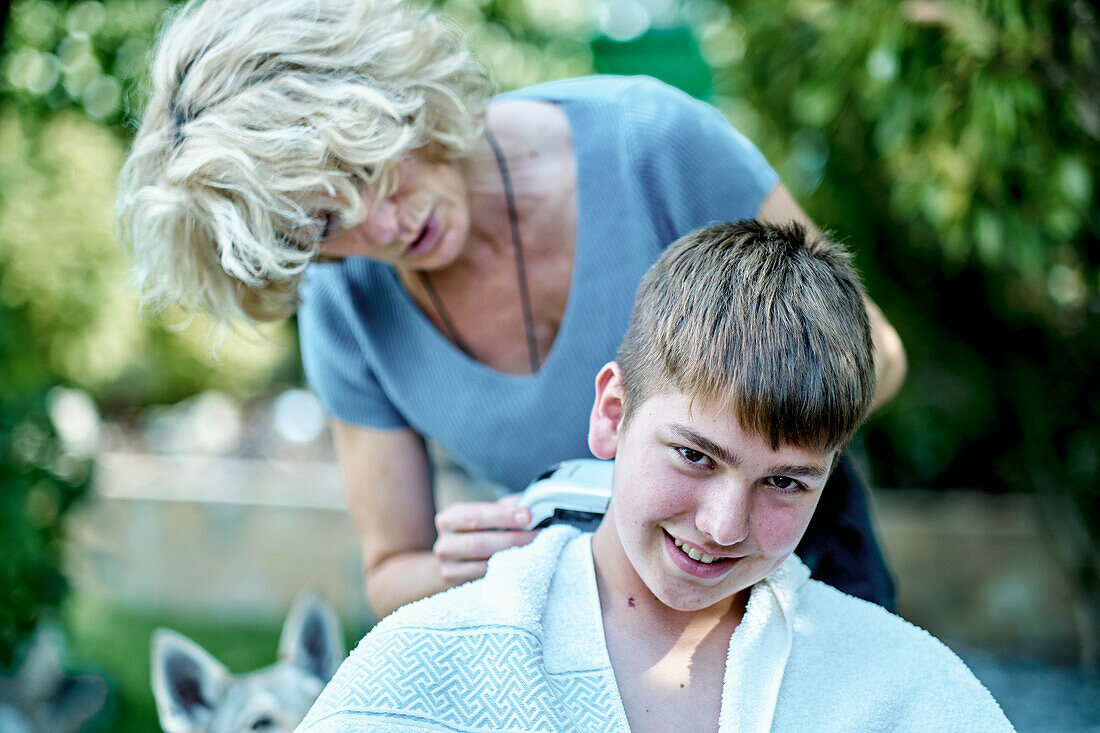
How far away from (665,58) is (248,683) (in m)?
4.79

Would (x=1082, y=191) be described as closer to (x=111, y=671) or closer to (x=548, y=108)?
(x=548, y=108)

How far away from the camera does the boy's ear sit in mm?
1330

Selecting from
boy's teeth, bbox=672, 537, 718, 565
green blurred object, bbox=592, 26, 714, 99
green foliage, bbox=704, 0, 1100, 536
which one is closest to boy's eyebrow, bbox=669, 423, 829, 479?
boy's teeth, bbox=672, 537, 718, 565

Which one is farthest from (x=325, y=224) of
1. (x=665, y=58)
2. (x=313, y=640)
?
(x=665, y=58)

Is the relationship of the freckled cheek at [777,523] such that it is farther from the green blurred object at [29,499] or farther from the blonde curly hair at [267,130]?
the green blurred object at [29,499]

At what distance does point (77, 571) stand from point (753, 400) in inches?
193

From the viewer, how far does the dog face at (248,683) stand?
6.04ft

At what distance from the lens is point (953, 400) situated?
537cm

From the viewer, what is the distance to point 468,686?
1194mm

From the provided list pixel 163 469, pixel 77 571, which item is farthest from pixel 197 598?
pixel 163 469

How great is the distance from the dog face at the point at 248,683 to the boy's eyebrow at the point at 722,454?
3.54ft

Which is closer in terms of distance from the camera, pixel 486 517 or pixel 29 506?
pixel 486 517

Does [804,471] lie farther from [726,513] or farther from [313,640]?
[313,640]

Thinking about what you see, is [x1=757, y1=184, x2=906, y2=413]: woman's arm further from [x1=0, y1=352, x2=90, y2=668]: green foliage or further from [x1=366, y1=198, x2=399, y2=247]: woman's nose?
[x1=0, y1=352, x2=90, y2=668]: green foliage
